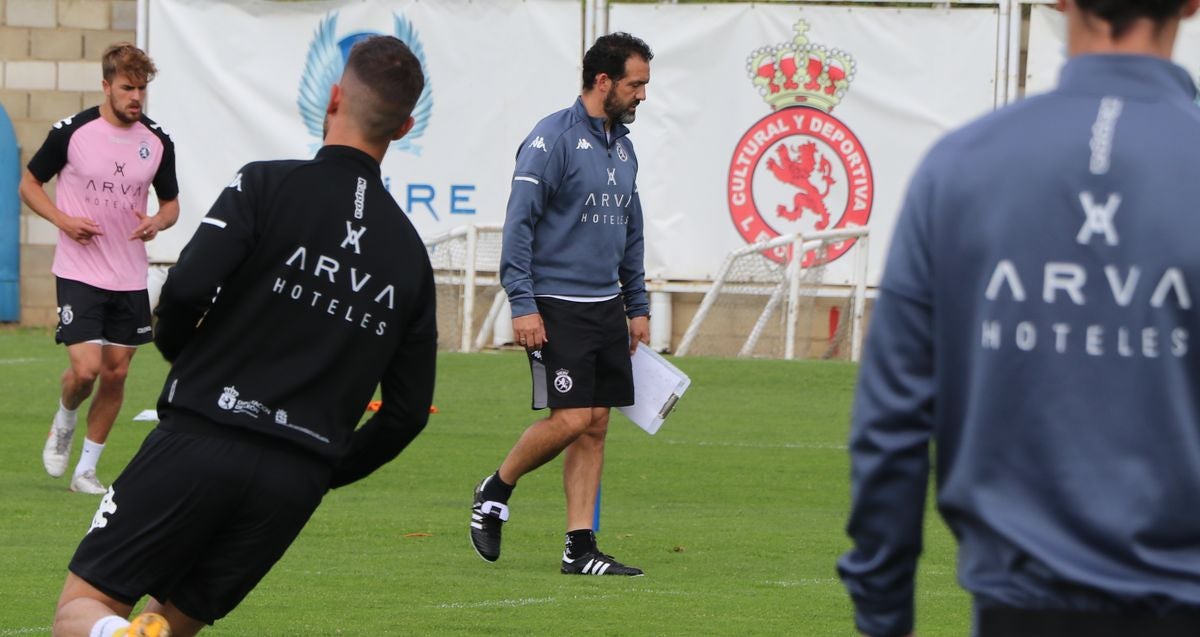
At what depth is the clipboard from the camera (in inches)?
321

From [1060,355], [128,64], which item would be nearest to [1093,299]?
[1060,355]

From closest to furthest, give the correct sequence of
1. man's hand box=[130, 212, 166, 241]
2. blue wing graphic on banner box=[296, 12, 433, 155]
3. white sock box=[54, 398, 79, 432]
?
man's hand box=[130, 212, 166, 241]
white sock box=[54, 398, 79, 432]
blue wing graphic on banner box=[296, 12, 433, 155]

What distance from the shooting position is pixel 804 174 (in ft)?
62.8

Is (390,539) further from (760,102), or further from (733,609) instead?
(760,102)

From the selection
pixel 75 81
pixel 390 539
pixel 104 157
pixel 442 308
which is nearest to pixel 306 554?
pixel 390 539

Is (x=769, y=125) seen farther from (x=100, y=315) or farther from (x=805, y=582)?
(x=805, y=582)

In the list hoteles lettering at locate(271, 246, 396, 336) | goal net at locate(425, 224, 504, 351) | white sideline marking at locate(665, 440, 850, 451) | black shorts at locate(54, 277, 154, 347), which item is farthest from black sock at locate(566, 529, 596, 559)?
A: goal net at locate(425, 224, 504, 351)

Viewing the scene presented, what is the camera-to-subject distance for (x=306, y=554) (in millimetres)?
8211

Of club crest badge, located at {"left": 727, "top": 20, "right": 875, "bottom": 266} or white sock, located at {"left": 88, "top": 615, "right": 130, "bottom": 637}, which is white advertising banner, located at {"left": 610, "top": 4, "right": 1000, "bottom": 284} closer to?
club crest badge, located at {"left": 727, "top": 20, "right": 875, "bottom": 266}

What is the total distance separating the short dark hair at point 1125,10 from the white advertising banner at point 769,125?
Result: 16.5 meters

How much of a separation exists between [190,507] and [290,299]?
0.50m

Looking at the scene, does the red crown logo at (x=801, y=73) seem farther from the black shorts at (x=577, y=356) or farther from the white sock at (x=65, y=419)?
the black shorts at (x=577, y=356)

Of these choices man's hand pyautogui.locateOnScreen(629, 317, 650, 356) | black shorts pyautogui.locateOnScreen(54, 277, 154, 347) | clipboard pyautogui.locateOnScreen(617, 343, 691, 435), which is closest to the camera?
clipboard pyautogui.locateOnScreen(617, 343, 691, 435)

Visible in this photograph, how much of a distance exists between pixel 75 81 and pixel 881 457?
19254mm
